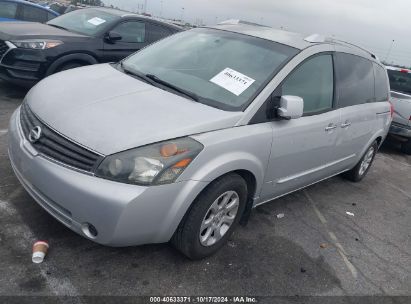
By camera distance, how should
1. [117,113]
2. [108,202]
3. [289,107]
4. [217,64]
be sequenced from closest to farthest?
1. [108,202]
2. [117,113]
3. [289,107]
4. [217,64]

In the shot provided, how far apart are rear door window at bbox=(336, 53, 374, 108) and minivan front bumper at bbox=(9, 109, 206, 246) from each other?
2.31 m

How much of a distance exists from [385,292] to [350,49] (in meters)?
2.70

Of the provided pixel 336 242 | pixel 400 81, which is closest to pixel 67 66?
pixel 336 242

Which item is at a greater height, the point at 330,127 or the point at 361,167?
the point at 330,127

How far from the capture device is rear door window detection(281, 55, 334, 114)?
360 cm

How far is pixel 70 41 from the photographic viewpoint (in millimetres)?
6539

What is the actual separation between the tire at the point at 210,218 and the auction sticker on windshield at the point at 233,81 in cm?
74

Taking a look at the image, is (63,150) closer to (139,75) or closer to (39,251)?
(39,251)

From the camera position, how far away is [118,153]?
2.58 meters

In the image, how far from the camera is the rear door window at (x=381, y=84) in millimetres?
5277

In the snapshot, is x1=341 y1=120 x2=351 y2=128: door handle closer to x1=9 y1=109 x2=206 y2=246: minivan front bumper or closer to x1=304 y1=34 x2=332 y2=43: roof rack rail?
x1=304 y1=34 x2=332 y2=43: roof rack rail

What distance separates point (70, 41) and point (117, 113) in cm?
424

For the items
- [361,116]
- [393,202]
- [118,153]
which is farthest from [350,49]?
[118,153]

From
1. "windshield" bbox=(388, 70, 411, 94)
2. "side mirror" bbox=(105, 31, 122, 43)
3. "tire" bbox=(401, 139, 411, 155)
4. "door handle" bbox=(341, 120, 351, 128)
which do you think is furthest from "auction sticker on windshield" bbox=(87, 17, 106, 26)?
"tire" bbox=(401, 139, 411, 155)
